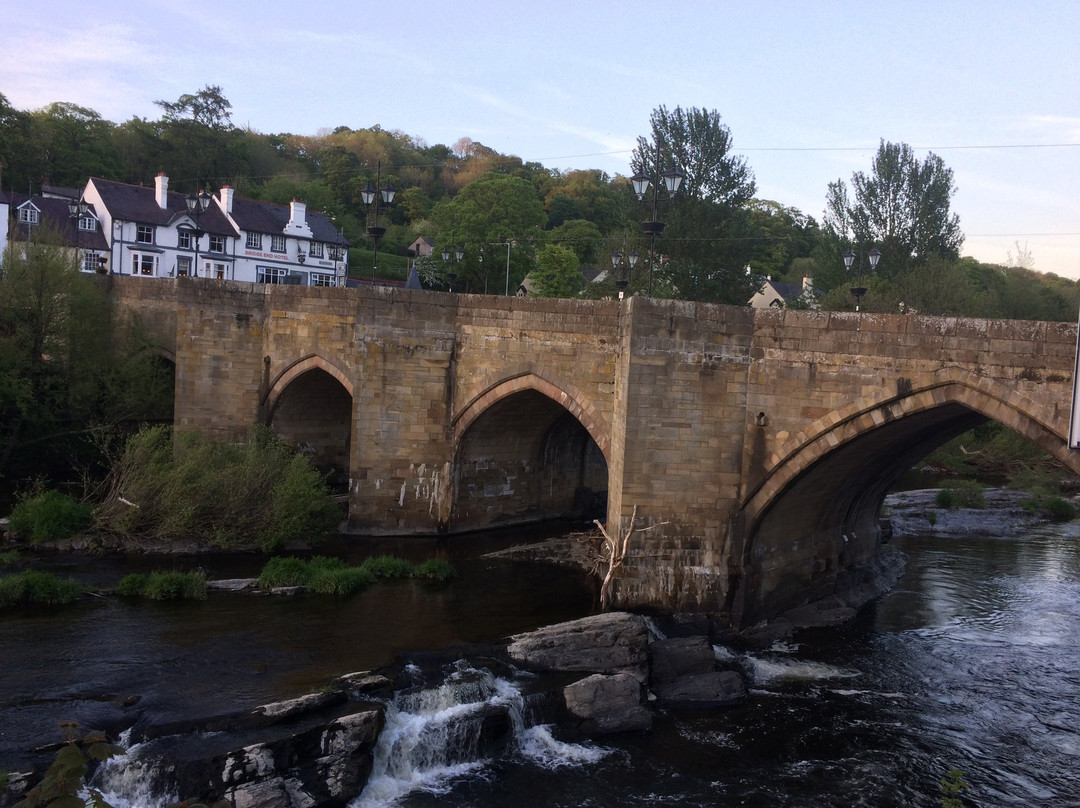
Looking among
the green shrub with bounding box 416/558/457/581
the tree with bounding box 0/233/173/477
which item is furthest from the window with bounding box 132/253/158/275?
the green shrub with bounding box 416/558/457/581

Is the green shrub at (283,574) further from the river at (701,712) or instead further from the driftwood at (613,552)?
the driftwood at (613,552)

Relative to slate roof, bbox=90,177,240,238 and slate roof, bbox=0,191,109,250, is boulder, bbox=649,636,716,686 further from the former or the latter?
slate roof, bbox=0,191,109,250

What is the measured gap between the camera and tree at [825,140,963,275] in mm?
41094

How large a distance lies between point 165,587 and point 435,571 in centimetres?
481

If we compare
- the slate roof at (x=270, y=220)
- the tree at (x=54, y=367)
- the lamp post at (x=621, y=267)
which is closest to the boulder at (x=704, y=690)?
the lamp post at (x=621, y=267)

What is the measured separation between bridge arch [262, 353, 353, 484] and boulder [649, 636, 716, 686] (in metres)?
10.3

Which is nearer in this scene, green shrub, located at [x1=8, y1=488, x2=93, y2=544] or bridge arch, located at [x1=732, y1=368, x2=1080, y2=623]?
bridge arch, located at [x1=732, y1=368, x2=1080, y2=623]

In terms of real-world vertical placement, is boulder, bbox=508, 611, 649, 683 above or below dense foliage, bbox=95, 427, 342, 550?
below

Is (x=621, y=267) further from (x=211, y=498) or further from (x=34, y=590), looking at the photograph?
(x=34, y=590)

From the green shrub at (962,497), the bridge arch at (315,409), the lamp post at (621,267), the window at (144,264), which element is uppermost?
the window at (144,264)

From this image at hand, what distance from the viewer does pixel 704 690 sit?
13.1 meters

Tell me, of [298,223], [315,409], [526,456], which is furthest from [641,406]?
[298,223]

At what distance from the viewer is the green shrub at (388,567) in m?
17.5

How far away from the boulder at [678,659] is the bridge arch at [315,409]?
1027 centimetres
